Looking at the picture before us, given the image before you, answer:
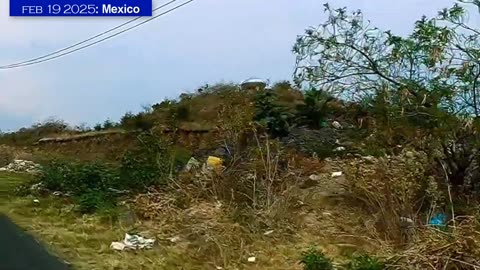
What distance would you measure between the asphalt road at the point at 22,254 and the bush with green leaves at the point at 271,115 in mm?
4898

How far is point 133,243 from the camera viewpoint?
663 centimetres

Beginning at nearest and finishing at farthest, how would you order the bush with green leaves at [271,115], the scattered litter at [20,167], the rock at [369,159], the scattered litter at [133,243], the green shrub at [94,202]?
the scattered litter at [133,243], the rock at [369,159], the green shrub at [94,202], the bush with green leaves at [271,115], the scattered litter at [20,167]

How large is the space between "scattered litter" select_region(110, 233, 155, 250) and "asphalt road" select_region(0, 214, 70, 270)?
0.68 metres

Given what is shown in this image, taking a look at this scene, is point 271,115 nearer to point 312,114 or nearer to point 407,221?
point 312,114

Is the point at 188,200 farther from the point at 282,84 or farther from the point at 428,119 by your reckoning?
the point at 282,84

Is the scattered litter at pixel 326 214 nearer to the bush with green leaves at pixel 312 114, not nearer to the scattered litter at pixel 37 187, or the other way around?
the bush with green leaves at pixel 312 114

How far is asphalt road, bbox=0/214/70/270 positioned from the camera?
228 inches

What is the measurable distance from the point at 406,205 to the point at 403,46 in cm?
177

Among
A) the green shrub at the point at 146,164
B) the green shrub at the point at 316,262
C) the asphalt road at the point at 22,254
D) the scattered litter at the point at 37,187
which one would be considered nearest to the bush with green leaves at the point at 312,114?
the green shrub at the point at 146,164

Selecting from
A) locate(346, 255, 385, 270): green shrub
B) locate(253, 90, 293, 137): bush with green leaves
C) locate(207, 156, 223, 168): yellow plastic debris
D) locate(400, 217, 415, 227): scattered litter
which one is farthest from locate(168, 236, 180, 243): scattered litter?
locate(253, 90, 293, 137): bush with green leaves

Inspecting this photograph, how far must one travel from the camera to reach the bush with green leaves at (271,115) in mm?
11109

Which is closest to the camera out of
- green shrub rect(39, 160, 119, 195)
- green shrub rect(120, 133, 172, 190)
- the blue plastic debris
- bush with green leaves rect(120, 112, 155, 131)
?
the blue plastic debris

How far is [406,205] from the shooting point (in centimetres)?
614

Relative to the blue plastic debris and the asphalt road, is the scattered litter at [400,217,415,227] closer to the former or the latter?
the blue plastic debris
